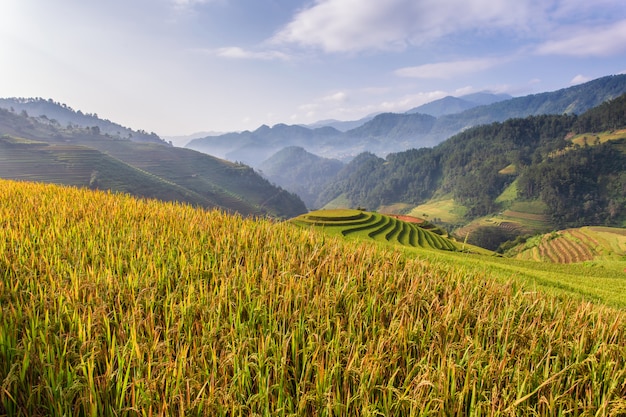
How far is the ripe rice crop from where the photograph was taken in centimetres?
202

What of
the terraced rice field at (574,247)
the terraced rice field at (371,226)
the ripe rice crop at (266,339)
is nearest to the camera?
the ripe rice crop at (266,339)

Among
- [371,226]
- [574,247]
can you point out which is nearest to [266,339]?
[371,226]

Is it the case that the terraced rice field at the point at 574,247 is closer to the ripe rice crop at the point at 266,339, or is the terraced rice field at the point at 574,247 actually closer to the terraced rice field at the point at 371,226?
the terraced rice field at the point at 371,226

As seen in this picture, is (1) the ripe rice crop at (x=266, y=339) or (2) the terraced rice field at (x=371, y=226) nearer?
(1) the ripe rice crop at (x=266, y=339)

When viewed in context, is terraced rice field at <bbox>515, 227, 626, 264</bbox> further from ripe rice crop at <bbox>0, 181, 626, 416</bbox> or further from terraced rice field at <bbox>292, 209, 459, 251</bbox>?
ripe rice crop at <bbox>0, 181, 626, 416</bbox>

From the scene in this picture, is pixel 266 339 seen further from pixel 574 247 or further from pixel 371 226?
pixel 574 247

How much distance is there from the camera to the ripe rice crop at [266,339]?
202 centimetres

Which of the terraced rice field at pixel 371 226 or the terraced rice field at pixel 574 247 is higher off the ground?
the terraced rice field at pixel 371 226

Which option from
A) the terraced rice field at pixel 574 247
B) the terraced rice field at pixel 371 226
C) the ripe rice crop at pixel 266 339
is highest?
the ripe rice crop at pixel 266 339

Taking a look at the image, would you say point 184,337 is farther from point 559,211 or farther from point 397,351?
point 559,211

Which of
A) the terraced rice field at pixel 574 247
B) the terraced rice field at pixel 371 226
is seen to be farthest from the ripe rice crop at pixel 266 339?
the terraced rice field at pixel 574 247

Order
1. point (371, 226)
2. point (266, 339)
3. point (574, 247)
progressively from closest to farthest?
point (266, 339) → point (371, 226) → point (574, 247)

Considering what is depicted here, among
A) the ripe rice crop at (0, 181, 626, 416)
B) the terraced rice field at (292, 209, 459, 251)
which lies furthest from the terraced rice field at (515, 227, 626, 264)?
the ripe rice crop at (0, 181, 626, 416)

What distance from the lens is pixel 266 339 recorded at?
96.4 inches
